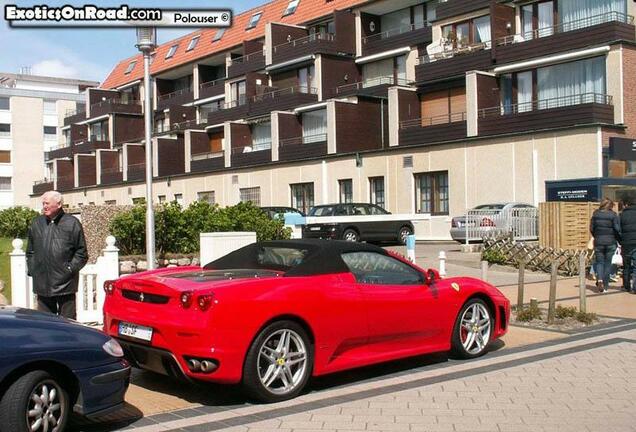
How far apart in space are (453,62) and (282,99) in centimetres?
1273

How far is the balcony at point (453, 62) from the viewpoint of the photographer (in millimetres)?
31812

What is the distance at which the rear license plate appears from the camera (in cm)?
630

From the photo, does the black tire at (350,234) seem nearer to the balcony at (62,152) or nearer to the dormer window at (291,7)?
the dormer window at (291,7)

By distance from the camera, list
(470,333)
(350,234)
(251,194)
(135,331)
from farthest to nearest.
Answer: (251,194)
(350,234)
(470,333)
(135,331)

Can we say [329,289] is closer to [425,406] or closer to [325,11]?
[425,406]

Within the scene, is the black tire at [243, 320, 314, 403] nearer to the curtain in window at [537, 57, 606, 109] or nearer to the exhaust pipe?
the exhaust pipe

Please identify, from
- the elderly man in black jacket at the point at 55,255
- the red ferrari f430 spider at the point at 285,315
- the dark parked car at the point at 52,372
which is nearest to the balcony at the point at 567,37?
the red ferrari f430 spider at the point at 285,315

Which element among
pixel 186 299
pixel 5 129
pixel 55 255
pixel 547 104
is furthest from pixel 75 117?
Answer: pixel 186 299

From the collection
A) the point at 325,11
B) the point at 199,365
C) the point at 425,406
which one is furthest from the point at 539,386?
the point at 325,11

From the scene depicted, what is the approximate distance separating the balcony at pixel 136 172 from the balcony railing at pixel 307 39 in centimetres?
1573

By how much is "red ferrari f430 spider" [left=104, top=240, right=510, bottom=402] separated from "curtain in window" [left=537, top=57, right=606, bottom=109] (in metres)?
22.4

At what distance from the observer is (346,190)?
3616cm

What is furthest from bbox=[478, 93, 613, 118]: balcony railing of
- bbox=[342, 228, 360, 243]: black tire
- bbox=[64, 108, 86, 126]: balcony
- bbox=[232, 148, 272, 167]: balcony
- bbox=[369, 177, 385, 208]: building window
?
bbox=[64, 108, 86, 126]: balcony

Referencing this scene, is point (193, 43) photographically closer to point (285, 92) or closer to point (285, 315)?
point (285, 92)
